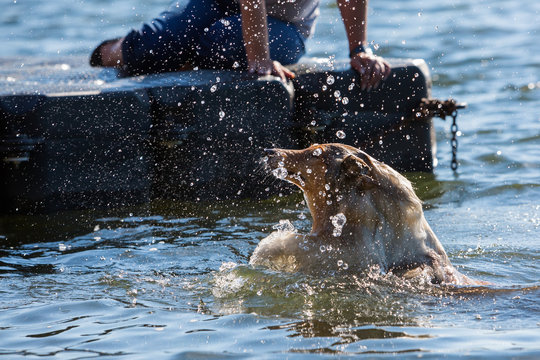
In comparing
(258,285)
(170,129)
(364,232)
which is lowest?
(258,285)

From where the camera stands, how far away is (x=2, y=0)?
728 inches

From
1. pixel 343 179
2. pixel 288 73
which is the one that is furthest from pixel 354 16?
pixel 343 179

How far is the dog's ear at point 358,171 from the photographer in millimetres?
4715

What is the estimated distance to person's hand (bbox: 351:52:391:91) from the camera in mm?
7090

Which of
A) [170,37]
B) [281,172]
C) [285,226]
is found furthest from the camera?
[170,37]

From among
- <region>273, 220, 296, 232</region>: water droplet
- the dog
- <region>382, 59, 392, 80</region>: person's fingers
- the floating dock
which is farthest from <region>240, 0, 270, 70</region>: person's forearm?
the dog

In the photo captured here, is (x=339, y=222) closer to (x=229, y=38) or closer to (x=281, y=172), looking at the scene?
(x=281, y=172)

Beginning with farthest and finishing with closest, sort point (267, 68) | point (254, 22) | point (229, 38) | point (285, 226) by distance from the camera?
point (229, 38)
point (267, 68)
point (254, 22)
point (285, 226)

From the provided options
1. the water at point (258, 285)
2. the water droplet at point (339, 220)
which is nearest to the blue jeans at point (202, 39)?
the water at point (258, 285)

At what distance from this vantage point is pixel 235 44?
6973mm

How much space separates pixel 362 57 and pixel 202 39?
1.28 metres

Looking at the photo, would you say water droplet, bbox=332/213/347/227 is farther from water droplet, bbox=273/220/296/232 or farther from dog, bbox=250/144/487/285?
water droplet, bbox=273/220/296/232

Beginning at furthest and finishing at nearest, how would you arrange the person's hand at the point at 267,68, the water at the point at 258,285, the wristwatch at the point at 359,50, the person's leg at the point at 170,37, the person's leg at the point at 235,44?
the wristwatch at the point at 359,50
the person's leg at the point at 170,37
the person's leg at the point at 235,44
the person's hand at the point at 267,68
the water at the point at 258,285

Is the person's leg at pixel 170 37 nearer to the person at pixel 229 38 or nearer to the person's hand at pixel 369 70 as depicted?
the person at pixel 229 38
